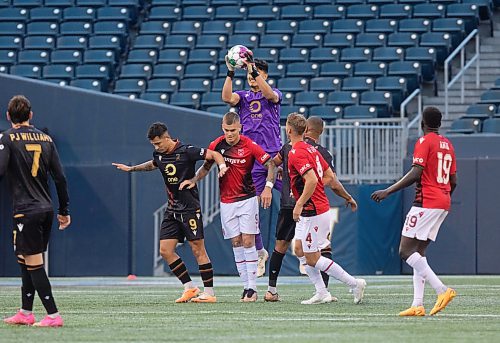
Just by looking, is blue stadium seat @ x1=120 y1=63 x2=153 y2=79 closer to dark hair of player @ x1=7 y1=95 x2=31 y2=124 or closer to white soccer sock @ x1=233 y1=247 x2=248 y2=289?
white soccer sock @ x1=233 y1=247 x2=248 y2=289

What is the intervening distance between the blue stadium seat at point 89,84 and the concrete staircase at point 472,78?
694cm

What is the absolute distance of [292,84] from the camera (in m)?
25.1

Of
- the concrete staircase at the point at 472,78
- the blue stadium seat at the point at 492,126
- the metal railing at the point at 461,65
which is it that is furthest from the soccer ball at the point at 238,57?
the metal railing at the point at 461,65

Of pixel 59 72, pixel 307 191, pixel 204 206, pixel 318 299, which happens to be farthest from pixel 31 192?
pixel 59 72

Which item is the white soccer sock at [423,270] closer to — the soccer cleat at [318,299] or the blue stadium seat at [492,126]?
the soccer cleat at [318,299]

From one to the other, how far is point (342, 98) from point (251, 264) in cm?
1190

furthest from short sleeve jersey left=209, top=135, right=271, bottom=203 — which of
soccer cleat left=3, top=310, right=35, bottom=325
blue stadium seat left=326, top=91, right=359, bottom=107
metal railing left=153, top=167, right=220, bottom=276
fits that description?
blue stadium seat left=326, top=91, right=359, bottom=107

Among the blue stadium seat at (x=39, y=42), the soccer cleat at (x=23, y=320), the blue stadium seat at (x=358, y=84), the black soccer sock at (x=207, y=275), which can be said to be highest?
the blue stadium seat at (x=39, y=42)

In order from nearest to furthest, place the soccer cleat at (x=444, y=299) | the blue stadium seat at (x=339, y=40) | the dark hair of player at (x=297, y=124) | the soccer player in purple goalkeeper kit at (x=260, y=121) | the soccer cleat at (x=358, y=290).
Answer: the soccer cleat at (x=444, y=299), the dark hair of player at (x=297, y=124), the soccer cleat at (x=358, y=290), the soccer player in purple goalkeeper kit at (x=260, y=121), the blue stadium seat at (x=339, y=40)

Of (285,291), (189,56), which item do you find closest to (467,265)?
(285,291)

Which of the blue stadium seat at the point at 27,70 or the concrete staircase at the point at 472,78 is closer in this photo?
the concrete staircase at the point at 472,78

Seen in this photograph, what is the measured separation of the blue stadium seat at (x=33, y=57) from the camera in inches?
1089

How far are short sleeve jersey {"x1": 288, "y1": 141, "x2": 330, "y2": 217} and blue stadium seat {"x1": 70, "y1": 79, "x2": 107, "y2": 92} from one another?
14.6 metres

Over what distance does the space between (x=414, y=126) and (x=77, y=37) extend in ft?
29.6
